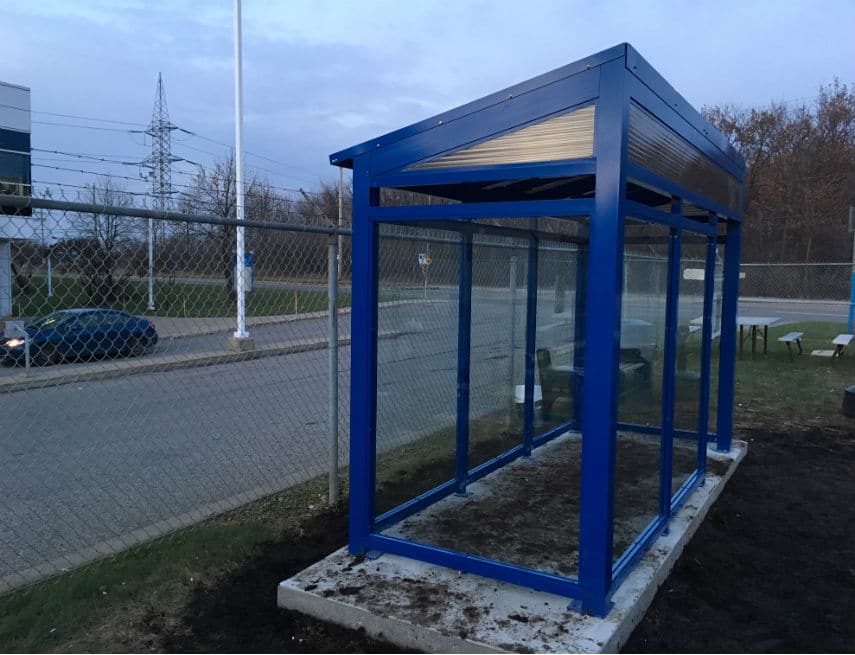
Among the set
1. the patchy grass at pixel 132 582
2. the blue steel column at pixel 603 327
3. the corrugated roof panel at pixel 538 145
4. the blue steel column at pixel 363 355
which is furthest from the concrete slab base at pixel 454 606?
the corrugated roof panel at pixel 538 145

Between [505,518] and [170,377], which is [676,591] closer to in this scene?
[505,518]

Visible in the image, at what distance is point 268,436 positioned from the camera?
716cm

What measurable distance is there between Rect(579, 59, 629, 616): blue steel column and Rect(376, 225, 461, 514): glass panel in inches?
50.9

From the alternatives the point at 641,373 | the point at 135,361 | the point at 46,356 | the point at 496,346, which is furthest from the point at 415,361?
the point at 46,356

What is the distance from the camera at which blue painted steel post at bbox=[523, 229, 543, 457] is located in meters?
5.32

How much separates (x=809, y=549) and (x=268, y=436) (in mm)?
5035

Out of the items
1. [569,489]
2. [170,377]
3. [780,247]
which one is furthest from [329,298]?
[780,247]

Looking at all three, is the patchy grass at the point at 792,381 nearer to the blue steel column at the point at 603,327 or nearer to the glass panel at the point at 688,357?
the glass panel at the point at 688,357

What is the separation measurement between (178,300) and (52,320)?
0.76m

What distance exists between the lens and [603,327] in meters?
2.88

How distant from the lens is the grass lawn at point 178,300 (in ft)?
10.2

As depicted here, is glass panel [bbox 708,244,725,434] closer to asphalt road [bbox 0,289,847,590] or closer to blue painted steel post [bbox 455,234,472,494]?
asphalt road [bbox 0,289,847,590]

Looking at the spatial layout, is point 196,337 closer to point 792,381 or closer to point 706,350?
point 706,350

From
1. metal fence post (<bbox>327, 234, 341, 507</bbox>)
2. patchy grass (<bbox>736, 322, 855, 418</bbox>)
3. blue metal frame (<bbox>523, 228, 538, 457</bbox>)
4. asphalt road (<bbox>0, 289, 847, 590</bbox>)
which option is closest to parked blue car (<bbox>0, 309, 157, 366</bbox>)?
asphalt road (<bbox>0, 289, 847, 590</bbox>)
